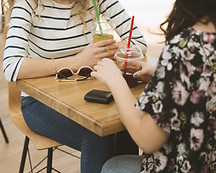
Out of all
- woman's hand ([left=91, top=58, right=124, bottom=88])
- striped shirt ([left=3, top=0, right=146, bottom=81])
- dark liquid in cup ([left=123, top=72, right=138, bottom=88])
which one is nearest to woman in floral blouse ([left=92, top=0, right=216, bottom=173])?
woman's hand ([left=91, top=58, right=124, bottom=88])

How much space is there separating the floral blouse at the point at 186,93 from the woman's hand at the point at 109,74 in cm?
20

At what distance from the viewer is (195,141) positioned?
99 centimetres

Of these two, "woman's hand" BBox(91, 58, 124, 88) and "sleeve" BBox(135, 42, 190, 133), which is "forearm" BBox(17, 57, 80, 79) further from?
"sleeve" BBox(135, 42, 190, 133)

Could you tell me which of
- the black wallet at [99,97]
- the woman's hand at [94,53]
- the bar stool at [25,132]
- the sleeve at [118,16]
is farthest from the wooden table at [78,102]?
the sleeve at [118,16]

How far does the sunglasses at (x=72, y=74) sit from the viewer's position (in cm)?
147

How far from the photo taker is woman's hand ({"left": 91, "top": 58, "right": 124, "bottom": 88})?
118cm

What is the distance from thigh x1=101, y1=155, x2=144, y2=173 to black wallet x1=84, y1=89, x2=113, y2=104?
243 millimetres

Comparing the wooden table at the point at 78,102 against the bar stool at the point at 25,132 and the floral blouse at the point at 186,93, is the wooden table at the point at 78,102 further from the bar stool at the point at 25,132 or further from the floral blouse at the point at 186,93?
the bar stool at the point at 25,132

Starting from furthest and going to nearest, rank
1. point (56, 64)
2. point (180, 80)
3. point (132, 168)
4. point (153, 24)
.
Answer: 1. point (153, 24)
2. point (56, 64)
3. point (132, 168)
4. point (180, 80)

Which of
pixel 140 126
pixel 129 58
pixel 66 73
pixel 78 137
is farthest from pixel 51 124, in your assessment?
pixel 140 126

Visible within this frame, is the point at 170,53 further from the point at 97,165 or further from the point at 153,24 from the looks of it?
the point at 153,24

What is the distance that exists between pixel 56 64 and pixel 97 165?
0.46 m

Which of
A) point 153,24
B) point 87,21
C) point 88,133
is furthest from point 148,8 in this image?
point 88,133

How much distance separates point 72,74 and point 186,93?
0.68 m
